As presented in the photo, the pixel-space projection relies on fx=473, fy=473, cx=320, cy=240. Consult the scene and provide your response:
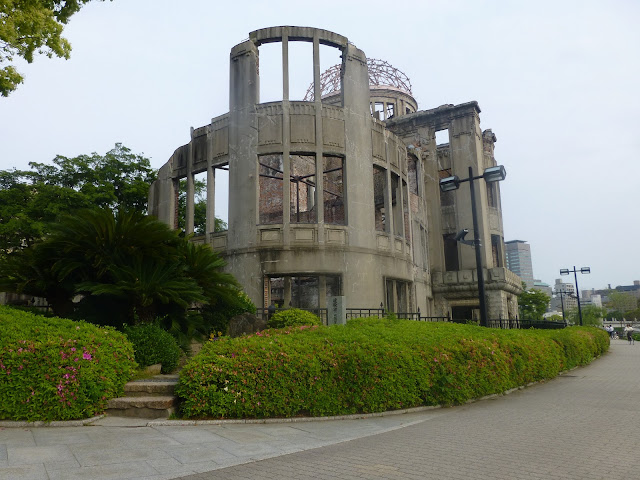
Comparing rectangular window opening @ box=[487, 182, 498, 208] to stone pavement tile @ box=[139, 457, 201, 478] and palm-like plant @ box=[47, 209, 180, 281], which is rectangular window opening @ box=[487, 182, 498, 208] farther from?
stone pavement tile @ box=[139, 457, 201, 478]

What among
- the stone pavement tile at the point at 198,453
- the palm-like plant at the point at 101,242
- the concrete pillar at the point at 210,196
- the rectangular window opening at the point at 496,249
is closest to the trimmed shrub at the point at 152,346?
the palm-like plant at the point at 101,242

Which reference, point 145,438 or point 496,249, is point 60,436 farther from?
point 496,249

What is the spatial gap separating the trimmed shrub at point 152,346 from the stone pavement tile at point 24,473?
16.2 ft

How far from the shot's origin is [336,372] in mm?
→ 8195

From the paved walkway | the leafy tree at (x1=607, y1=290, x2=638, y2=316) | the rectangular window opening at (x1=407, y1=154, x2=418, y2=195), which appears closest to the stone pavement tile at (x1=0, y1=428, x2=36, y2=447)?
Answer: the paved walkway

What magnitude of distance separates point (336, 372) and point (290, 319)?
225 inches

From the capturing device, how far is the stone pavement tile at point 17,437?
5758 mm

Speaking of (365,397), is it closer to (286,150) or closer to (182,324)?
(182,324)

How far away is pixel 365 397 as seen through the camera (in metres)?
8.16

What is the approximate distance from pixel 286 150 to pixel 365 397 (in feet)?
A: 42.0

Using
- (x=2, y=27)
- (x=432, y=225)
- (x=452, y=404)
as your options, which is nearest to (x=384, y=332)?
(x=452, y=404)

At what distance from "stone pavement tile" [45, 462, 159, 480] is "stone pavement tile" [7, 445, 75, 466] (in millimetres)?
434

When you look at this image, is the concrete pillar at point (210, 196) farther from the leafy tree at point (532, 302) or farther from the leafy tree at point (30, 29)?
the leafy tree at point (532, 302)

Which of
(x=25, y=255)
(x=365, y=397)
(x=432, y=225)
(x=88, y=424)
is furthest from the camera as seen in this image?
(x=432, y=225)
